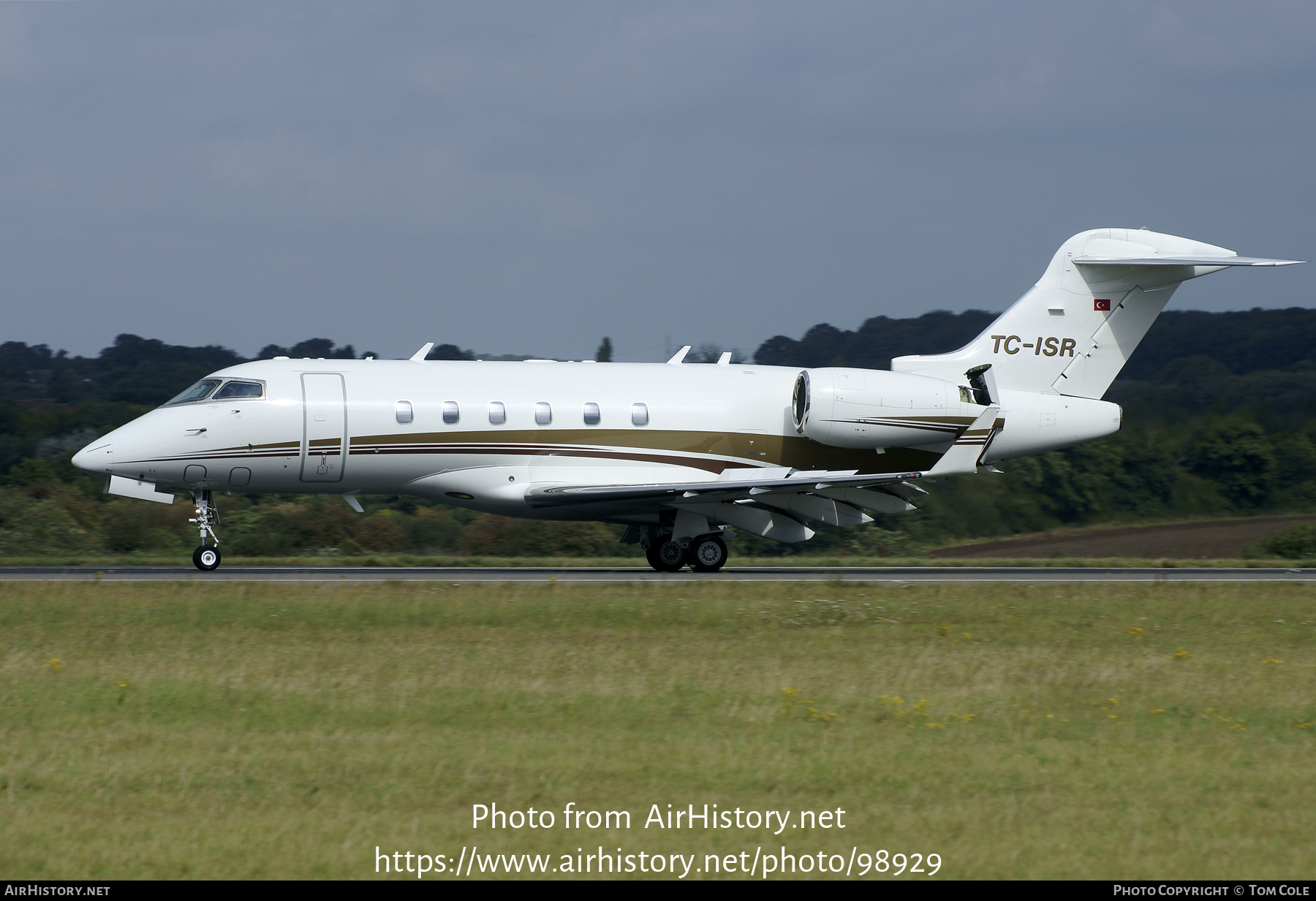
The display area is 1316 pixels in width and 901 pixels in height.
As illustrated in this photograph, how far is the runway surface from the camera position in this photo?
2081 cm

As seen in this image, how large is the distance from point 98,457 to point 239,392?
251 centimetres

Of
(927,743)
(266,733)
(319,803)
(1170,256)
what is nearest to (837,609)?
(927,743)

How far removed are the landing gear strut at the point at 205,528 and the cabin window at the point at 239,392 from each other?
1757 mm

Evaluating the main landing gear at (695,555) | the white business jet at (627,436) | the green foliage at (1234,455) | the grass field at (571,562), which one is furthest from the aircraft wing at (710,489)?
the green foliage at (1234,455)

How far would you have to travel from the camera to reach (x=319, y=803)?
8.67 m

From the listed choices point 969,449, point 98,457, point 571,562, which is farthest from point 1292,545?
point 98,457

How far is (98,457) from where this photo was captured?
21438 mm

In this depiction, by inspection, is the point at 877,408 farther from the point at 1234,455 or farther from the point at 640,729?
the point at 1234,455

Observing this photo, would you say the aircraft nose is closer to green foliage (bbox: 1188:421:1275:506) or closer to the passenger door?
the passenger door

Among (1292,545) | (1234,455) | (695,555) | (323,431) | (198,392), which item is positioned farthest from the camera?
(1234,455)

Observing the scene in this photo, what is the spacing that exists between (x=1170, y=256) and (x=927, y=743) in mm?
17821

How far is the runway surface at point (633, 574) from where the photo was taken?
68.3 feet

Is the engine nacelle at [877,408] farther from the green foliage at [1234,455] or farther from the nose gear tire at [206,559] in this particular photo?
the green foliage at [1234,455]

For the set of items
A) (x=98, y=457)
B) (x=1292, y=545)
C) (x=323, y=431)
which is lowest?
(x=1292, y=545)
